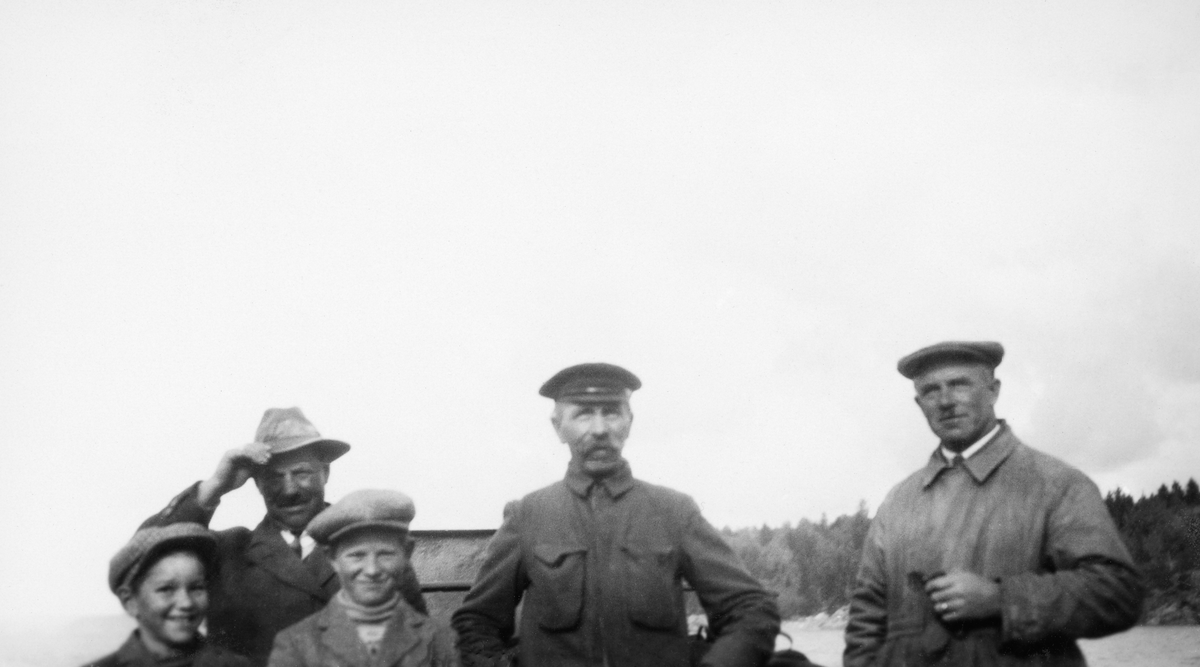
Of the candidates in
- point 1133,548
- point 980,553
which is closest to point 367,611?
point 980,553

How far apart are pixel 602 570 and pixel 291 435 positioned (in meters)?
1.74

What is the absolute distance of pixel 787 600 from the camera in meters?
14.4

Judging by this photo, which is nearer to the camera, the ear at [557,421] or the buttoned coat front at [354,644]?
the buttoned coat front at [354,644]

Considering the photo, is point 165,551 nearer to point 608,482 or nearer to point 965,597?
point 608,482

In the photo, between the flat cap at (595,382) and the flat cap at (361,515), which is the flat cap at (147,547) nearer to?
the flat cap at (361,515)

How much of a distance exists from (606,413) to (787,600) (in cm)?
1084

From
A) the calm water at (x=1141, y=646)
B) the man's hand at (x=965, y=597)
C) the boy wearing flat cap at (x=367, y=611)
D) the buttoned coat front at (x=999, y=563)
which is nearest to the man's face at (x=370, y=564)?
the boy wearing flat cap at (x=367, y=611)

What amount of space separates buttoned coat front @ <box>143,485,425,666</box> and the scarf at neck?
1.83 feet

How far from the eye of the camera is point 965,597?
3.80 metres

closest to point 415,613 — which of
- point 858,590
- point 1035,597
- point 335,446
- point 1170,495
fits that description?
point 335,446

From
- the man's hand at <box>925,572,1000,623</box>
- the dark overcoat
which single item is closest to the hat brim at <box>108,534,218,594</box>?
the dark overcoat

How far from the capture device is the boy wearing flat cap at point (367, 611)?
12.1 feet

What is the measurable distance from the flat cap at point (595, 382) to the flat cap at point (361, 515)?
0.98 m

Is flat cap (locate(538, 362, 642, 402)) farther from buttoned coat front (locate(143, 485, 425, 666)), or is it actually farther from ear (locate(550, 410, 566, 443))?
buttoned coat front (locate(143, 485, 425, 666))
